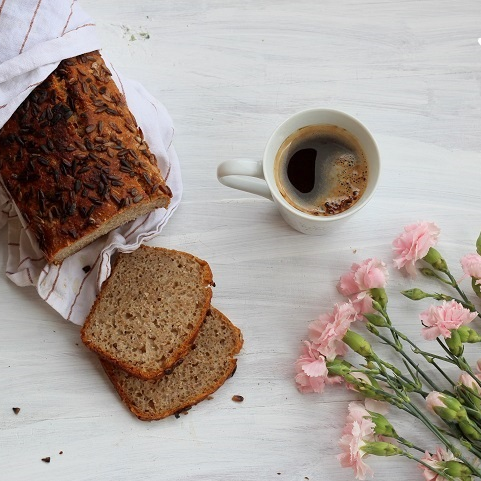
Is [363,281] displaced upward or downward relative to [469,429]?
upward

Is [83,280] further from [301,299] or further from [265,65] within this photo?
[265,65]

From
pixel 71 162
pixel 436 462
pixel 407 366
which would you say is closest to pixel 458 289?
pixel 407 366

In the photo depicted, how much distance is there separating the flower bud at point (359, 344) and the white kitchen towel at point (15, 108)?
684 millimetres

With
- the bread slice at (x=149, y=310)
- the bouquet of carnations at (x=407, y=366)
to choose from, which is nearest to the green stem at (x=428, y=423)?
the bouquet of carnations at (x=407, y=366)

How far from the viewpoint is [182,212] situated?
2270 millimetres

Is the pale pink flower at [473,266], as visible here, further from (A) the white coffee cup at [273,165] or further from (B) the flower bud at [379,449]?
(B) the flower bud at [379,449]

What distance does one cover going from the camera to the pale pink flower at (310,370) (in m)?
2.03

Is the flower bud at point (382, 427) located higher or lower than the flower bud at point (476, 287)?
lower

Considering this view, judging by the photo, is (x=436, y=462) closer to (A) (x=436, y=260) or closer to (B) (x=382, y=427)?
(B) (x=382, y=427)

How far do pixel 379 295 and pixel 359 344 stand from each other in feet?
0.55

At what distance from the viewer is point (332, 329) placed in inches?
→ 80.0

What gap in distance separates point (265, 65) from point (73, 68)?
2.13ft

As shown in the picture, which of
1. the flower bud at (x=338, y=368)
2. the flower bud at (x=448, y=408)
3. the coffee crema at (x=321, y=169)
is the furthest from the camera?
the coffee crema at (x=321, y=169)

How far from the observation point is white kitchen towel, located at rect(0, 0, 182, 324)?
1951 mm
